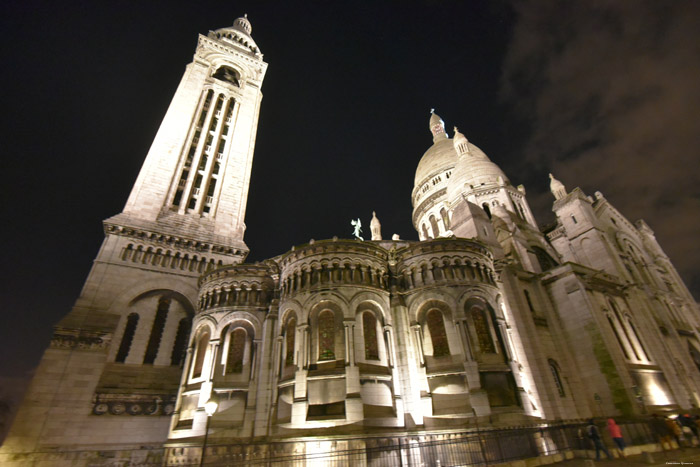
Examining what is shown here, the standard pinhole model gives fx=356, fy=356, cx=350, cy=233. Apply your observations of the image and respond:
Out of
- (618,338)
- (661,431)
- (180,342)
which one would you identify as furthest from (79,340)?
(618,338)

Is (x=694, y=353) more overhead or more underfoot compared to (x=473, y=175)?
more underfoot

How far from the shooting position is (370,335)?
69.6 ft

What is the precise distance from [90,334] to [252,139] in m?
25.2

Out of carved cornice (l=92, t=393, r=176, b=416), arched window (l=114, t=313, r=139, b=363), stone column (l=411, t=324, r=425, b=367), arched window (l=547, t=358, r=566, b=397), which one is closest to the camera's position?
stone column (l=411, t=324, r=425, b=367)


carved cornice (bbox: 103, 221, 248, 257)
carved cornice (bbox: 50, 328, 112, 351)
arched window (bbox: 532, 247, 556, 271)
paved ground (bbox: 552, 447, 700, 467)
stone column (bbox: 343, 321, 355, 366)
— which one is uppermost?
arched window (bbox: 532, 247, 556, 271)

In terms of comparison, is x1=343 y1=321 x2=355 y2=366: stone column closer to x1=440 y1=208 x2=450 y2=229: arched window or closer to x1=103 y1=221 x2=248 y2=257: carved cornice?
x1=103 y1=221 x2=248 y2=257: carved cornice

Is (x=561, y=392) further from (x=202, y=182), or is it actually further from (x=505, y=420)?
(x=202, y=182)

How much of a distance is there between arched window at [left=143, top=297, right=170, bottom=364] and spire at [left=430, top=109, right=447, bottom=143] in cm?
5446

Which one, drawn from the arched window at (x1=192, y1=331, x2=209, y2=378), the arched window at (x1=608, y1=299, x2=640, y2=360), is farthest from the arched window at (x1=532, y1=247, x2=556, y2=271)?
the arched window at (x1=192, y1=331, x2=209, y2=378)

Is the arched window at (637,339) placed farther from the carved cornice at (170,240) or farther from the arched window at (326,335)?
the carved cornice at (170,240)

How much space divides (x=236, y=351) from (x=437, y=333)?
1291 centimetres

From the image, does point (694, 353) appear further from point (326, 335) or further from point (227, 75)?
point (227, 75)

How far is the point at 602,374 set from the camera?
24.4 meters

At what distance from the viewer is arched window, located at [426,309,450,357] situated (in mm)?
20922
